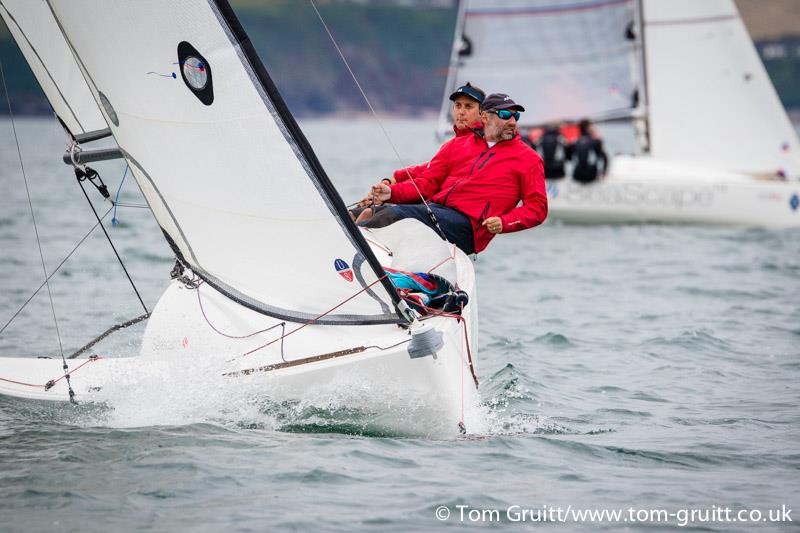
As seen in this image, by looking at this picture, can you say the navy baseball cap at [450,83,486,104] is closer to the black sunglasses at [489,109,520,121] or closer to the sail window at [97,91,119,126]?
the black sunglasses at [489,109,520,121]

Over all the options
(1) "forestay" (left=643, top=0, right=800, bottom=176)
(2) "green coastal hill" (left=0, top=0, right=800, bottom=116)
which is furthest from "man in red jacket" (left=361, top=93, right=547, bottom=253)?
(2) "green coastal hill" (left=0, top=0, right=800, bottom=116)

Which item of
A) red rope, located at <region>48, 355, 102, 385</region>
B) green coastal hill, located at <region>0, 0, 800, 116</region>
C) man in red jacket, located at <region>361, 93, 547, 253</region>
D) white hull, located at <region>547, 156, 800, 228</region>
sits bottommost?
red rope, located at <region>48, 355, 102, 385</region>

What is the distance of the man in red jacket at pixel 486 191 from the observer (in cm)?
566

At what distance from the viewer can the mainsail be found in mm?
4875

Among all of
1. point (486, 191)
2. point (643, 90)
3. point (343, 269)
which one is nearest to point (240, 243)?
point (343, 269)

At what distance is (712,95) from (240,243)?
472 inches

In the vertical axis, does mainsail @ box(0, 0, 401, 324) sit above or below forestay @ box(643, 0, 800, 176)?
below

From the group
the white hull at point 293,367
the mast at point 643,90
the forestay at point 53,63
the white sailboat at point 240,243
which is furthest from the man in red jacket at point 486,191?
the mast at point 643,90

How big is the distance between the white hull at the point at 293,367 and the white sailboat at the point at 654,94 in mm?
10042

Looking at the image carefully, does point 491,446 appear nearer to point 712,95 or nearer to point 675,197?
point 675,197

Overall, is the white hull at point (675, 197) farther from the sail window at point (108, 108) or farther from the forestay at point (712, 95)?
the sail window at point (108, 108)

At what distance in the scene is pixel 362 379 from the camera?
15.9 ft

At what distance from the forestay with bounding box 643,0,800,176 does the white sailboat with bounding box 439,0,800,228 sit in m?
0.01

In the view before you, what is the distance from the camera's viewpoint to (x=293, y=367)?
16.3ft
